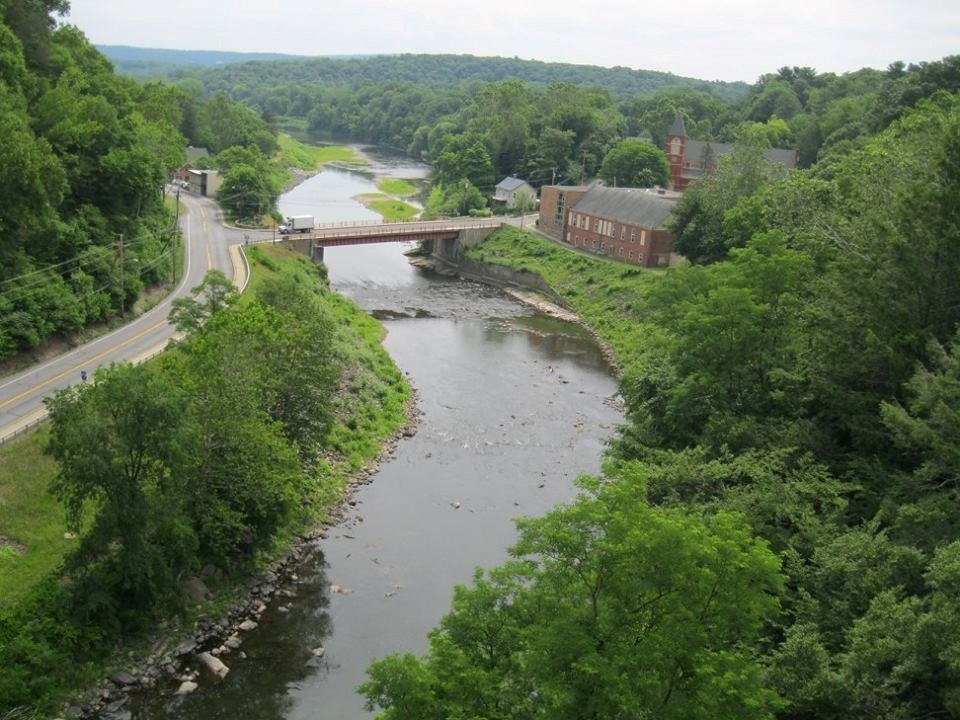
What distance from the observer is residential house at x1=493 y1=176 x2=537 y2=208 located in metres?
104

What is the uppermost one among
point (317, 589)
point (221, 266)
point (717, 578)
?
point (717, 578)

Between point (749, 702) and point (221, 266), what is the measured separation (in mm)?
53276

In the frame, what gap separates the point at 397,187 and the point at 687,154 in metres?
41.2

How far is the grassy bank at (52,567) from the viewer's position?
23047 millimetres

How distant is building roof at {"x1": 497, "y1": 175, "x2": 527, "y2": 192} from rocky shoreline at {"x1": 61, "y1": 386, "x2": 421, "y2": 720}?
251 feet

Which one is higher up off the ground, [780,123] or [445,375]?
[780,123]

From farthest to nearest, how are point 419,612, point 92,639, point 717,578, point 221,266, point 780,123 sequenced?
point 780,123 → point 221,266 → point 419,612 → point 92,639 → point 717,578

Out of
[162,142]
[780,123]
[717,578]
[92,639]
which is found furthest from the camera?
[780,123]

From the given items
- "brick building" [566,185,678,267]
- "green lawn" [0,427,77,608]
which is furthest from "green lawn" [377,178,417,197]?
"green lawn" [0,427,77,608]

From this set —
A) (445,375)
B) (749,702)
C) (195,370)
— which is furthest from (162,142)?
(749,702)

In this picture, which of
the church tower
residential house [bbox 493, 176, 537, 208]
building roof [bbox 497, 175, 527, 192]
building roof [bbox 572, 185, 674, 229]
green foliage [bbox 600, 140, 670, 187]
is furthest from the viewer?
the church tower

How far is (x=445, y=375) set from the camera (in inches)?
2152

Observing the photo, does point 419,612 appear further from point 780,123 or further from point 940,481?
point 780,123

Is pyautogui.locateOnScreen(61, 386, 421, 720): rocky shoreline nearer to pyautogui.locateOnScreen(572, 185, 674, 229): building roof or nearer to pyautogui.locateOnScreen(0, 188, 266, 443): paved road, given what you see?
pyautogui.locateOnScreen(0, 188, 266, 443): paved road
